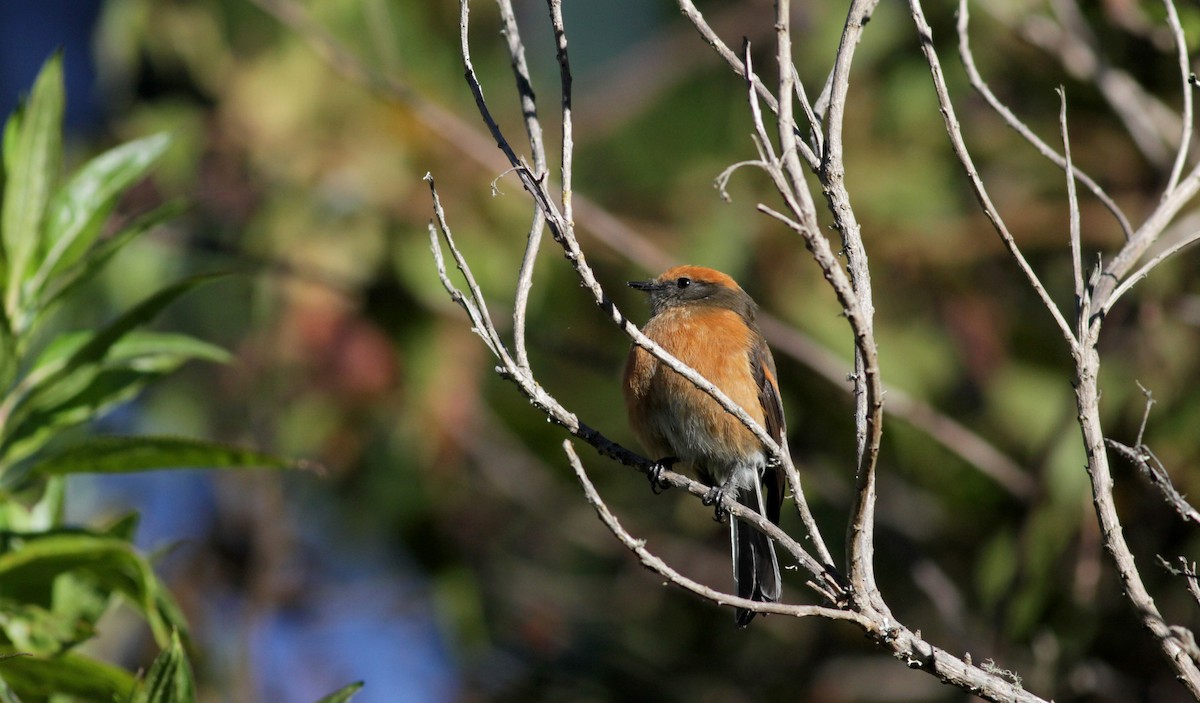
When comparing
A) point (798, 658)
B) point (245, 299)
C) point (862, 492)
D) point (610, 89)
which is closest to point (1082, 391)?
point (862, 492)

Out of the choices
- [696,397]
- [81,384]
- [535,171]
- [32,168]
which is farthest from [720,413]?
[32,168]

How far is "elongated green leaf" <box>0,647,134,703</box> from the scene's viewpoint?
118 inches

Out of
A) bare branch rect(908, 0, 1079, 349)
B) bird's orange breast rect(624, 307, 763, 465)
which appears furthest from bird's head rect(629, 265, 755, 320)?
bare branch rect(908, 0, 1079, 349)

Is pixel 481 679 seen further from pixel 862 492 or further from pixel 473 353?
pixel 862 492

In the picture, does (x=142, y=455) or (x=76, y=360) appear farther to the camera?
(x=76, y=360)

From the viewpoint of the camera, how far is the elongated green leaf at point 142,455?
3086 millimetres

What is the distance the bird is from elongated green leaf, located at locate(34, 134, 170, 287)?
1765 mm

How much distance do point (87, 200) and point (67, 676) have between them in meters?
1.33

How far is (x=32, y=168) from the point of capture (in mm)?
3373

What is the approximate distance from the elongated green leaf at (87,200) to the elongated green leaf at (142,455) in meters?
0.52

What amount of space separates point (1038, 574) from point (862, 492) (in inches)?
126

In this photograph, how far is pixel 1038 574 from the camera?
527 centimetres

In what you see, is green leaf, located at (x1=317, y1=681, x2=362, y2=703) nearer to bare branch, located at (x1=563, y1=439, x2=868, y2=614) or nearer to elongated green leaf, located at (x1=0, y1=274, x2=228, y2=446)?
bare branch, located at (x1=563, y1=439, x2=868, y2=614)

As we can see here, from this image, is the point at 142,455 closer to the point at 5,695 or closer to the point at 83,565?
the point at 83,565
